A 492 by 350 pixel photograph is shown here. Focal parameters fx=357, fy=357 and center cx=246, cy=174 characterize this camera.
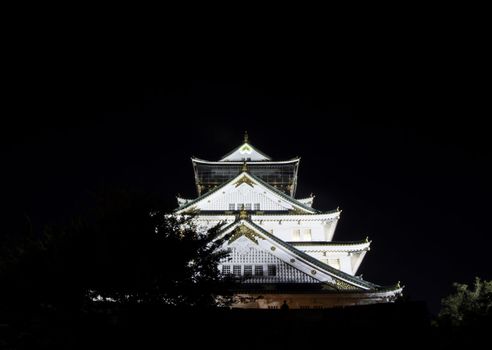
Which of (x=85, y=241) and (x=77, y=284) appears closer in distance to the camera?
(x=77, y=284)

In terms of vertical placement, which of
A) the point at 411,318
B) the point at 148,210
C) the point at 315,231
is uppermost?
the point at 315,231

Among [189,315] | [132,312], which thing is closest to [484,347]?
[189,315]

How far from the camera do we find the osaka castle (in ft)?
60.8

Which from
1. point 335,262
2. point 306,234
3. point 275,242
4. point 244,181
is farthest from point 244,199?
point 275,242

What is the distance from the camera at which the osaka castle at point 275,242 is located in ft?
60.8

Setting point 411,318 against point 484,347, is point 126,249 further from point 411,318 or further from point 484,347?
point 484,347

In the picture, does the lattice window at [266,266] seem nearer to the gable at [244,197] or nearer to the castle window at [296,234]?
the castle window at [296,234]

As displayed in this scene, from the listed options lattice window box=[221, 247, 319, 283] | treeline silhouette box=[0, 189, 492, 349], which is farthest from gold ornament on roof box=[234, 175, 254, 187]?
treeline silhouette box=[0, 189, 492, 349]

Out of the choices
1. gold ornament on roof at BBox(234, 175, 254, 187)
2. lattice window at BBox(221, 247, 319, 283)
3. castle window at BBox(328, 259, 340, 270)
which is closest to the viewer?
lattice window at BBox(221, 247, 319, 283)

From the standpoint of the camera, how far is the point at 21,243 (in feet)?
36.2

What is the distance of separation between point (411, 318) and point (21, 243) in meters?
11.6

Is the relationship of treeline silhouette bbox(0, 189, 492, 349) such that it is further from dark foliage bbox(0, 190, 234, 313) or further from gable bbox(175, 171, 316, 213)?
gable bbox(175, 171, 316, 213)

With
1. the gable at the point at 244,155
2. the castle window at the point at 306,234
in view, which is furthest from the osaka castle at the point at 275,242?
the gable at the point at 244,155

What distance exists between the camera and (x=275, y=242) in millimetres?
20781
